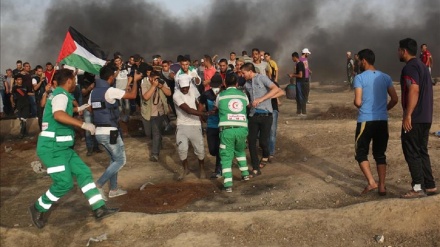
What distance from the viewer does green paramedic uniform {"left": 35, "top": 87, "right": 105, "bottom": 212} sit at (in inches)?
219

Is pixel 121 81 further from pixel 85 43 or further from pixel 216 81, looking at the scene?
pixel 216 81

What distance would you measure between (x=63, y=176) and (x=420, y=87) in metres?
4.17

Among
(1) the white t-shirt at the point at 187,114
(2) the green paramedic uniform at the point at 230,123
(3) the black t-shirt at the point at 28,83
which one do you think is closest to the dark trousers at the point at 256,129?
(2) the green paramedic uniform at the point at 230,123

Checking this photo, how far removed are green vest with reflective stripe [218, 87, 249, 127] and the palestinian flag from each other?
3.22 metres

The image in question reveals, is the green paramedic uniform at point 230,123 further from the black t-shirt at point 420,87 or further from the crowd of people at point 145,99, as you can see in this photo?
the black t-shirt at point 420,87

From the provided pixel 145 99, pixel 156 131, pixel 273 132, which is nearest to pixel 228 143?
pixel 145 99

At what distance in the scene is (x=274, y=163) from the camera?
27.5 feet

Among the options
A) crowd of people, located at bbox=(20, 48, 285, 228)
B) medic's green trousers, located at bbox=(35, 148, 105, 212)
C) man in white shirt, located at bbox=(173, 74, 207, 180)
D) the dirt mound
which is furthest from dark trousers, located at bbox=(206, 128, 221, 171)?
the dirt mound

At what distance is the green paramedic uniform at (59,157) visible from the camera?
5.55m

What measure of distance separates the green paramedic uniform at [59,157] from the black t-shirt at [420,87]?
3754 mm

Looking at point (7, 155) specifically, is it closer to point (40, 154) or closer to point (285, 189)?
point (40, 154)

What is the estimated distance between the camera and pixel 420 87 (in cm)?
520

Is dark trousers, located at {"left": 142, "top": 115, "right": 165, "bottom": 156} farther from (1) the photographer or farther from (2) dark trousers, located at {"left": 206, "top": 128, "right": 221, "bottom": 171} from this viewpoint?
(2) dark trousers, located at {"left": 206, "top": 128, "right": 221, "bottom": 171}

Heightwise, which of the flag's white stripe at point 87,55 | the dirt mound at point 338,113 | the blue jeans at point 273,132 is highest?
the flag's white stripe at point 87,55
